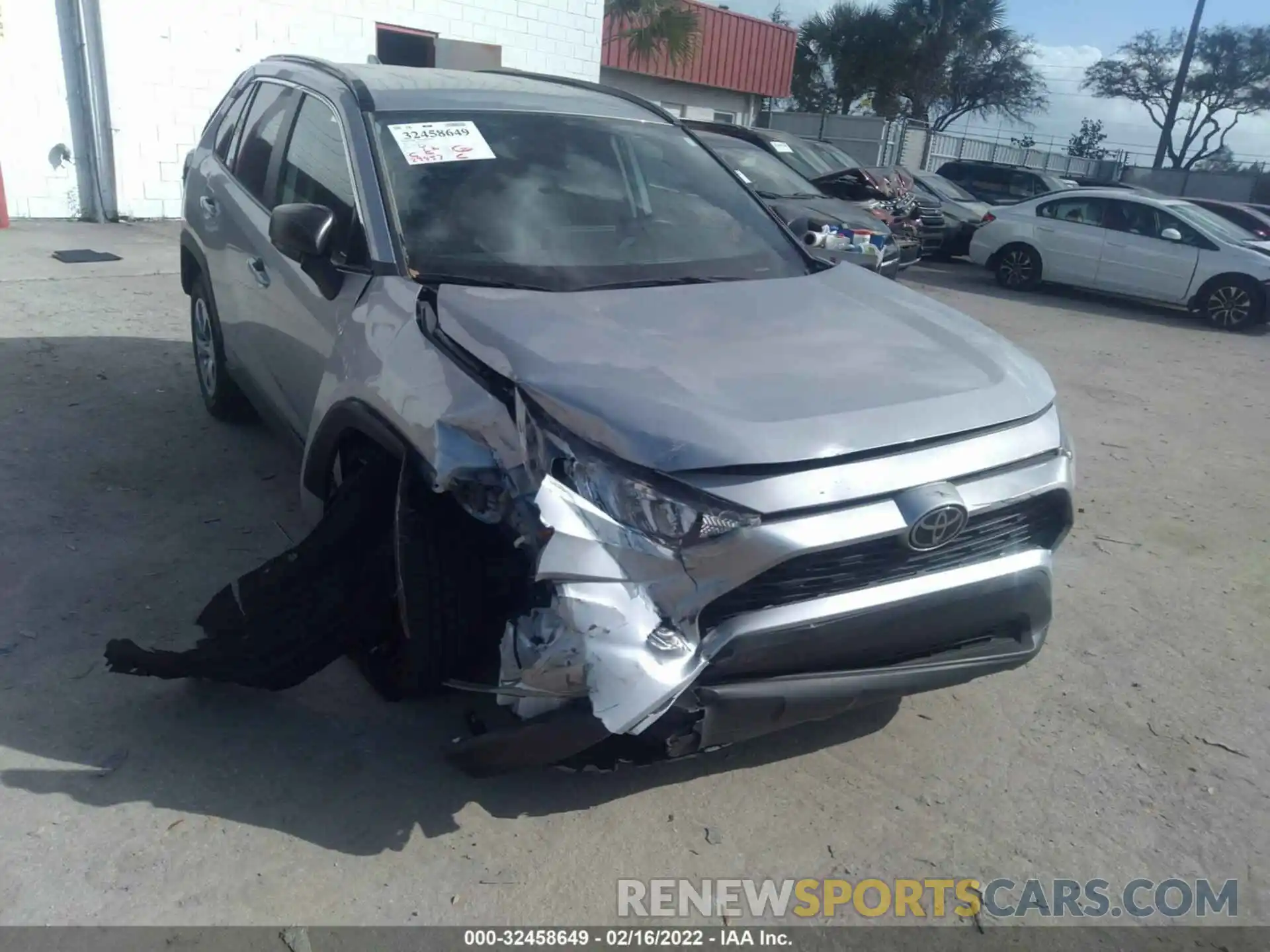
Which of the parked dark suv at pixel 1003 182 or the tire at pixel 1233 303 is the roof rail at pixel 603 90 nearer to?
the tire at pixel 1233 303

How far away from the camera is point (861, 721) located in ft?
11.1

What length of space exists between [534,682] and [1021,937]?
142 cm

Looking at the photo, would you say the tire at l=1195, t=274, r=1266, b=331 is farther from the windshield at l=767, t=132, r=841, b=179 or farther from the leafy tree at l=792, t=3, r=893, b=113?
the leafy tree at l=792, t=3, r=893, b=113

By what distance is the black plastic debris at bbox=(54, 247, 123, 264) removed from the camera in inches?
376

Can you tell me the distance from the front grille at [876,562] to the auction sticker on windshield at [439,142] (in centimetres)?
201

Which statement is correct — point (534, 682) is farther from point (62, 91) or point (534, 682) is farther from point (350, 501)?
point (62, 91)

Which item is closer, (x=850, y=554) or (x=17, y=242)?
(x=850, y=554)

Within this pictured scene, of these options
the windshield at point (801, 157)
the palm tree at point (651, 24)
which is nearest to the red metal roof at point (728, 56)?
the palm tree at point (651, 24)

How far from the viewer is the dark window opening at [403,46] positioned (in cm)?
1362

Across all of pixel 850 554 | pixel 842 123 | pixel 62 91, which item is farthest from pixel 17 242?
pixel 842 123

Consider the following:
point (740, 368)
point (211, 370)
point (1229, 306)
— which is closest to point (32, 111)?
point (211, 370)

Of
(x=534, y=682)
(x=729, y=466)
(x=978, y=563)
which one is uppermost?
(x=729, y=466)

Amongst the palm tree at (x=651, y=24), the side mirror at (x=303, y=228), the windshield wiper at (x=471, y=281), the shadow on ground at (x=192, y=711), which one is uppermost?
the palm tree at (x=651, y=24)

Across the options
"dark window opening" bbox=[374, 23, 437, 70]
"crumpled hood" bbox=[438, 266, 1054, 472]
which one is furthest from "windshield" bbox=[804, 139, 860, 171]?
"crumpled hood" bbox=[438, 266, 1054, 472]
